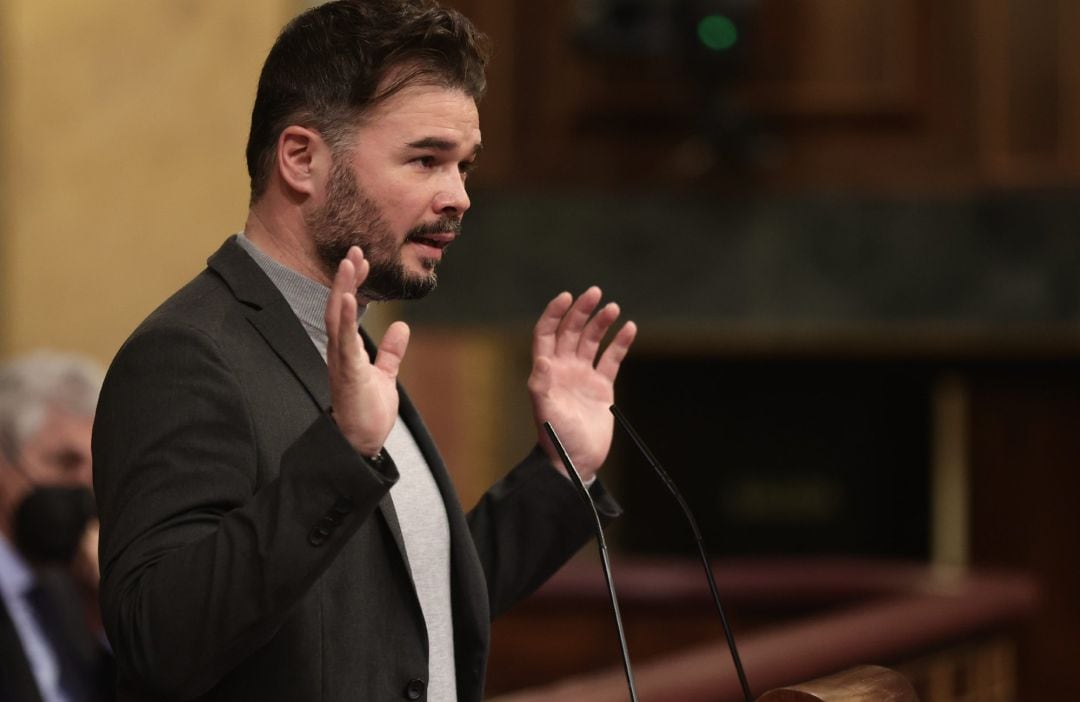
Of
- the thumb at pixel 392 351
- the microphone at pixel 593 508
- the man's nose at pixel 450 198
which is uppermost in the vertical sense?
the man's nose at pixel 450 198

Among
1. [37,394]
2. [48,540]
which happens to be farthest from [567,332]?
Answer: [37,394]

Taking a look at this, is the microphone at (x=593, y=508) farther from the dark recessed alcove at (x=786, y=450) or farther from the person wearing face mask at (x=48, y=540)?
the dark recessed alcove at (x=786, y=450)

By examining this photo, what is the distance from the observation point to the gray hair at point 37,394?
292 cm

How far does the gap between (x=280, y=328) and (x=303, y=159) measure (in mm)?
136

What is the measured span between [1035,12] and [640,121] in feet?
4.30

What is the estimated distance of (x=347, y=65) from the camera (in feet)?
4.60

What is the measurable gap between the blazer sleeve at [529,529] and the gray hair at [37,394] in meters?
1.47

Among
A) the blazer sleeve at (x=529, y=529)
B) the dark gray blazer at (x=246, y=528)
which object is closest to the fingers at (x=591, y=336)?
the blazer sleeve at (x=529, y=529)

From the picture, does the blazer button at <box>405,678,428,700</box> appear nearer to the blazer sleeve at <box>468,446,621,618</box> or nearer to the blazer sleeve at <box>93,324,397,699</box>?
the blazer sleeve at <box>93,324,397,699</box>

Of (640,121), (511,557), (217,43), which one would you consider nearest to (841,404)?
(640,121)

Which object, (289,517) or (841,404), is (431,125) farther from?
(841,404)

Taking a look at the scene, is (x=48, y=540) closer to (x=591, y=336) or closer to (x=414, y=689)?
(x=591, y=336)

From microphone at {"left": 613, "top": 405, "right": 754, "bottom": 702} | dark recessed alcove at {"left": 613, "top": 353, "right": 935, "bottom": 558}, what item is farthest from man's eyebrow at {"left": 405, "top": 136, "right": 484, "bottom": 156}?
dark recessed alcove at {"left": 613, "top": 353, "right": 935, "bottom": 558}

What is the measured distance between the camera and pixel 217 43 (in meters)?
5.39
